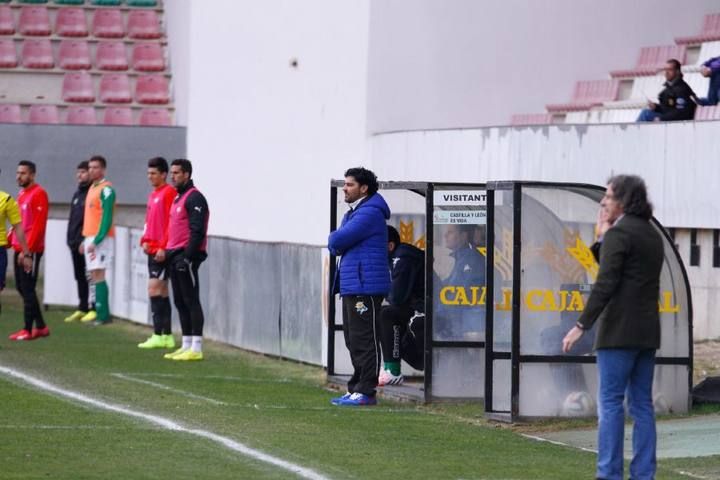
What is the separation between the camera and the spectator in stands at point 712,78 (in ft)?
58.3

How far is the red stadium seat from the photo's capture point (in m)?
29.5

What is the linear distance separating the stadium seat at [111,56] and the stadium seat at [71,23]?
490mm

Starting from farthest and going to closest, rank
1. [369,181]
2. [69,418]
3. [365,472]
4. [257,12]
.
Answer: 1. [257,12]
2. [369,181]
3. [69,418]
4. [365,472]

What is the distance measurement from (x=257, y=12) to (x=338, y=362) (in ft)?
37.3

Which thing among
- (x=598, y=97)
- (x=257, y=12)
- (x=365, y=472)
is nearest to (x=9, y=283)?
(x=257, y=12)

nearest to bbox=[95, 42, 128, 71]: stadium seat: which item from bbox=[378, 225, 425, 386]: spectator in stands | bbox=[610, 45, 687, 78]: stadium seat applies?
bbox=[610, 45, 687, 78]: stadium seat

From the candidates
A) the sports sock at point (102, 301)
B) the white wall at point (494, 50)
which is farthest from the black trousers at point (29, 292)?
the white wall at point (494, 50)

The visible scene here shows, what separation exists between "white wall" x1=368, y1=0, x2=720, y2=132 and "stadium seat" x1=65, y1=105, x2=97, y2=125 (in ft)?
30.7

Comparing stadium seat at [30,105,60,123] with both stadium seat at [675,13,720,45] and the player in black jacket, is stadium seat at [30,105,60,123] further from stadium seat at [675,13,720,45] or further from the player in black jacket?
stadium seat at [675,13,720,45]

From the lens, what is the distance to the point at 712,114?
17172mm

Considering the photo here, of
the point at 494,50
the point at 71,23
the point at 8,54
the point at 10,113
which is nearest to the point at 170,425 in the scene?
the point at 494,50

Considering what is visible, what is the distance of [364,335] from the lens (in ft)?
40.8

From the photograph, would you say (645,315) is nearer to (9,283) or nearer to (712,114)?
(712,114)

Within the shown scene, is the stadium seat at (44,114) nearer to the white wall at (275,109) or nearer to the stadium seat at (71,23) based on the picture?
the stadium seat at (71,23)
